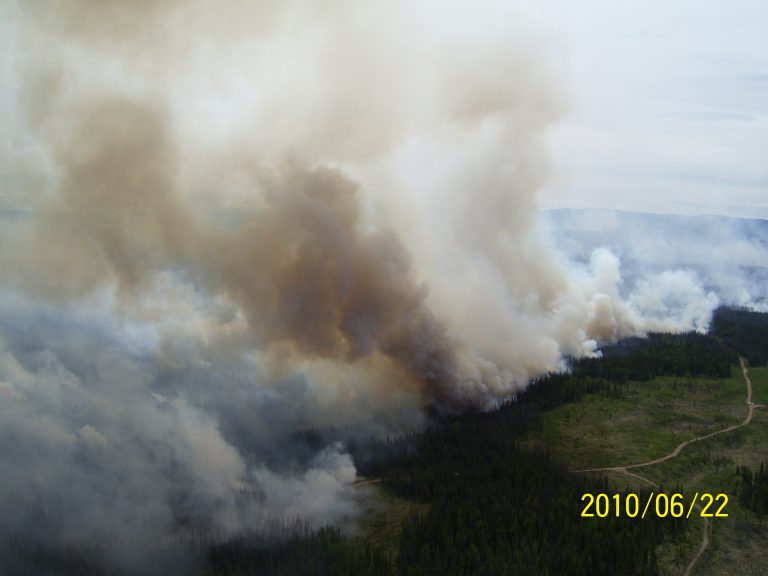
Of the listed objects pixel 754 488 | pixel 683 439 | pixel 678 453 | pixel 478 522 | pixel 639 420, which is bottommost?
pixel 478 522

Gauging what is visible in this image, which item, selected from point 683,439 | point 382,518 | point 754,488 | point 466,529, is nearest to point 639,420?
point 683,439

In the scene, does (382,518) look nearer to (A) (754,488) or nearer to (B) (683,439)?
(A) (754,488)

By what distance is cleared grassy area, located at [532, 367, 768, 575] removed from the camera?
84375 millimetres

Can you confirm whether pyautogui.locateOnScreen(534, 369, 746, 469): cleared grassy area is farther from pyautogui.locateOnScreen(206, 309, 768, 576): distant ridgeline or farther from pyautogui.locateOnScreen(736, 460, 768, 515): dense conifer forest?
pyautogui.locateOnScreen(736, 460, 768, 515): dense conifer forest

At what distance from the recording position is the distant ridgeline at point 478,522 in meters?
81.1

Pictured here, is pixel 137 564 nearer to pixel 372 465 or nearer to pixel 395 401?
pixel 372 465

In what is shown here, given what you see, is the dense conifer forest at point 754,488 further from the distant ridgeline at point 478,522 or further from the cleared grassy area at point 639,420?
the cleared grassy area at point 639,420
